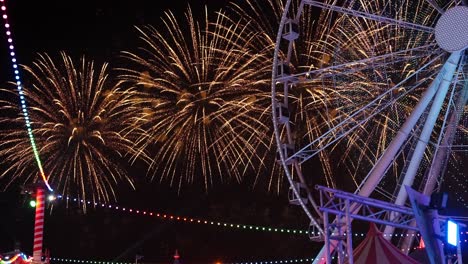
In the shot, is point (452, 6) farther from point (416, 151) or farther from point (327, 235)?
point (327, 235)

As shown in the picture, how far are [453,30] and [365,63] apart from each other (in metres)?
2.71

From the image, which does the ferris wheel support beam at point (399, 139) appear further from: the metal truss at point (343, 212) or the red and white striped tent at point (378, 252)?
the red and white striped tent at point (378, 252)

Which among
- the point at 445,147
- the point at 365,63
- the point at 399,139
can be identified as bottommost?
the point at 445,147

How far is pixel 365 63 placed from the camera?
20125 mm

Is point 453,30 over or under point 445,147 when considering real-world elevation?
over

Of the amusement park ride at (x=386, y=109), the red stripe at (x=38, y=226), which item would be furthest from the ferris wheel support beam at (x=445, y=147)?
the red stripe at (x=38, y=226)

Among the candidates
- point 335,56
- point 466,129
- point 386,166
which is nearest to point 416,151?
point 386,166

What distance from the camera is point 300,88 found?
23.1m

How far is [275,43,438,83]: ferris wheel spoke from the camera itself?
19234 millimetres

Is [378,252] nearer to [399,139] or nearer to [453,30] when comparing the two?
[399,139]

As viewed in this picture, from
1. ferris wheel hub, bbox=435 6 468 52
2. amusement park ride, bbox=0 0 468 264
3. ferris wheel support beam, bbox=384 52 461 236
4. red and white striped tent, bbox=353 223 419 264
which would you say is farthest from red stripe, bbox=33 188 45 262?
ferris wheel hub, bbox=435 6 468 52

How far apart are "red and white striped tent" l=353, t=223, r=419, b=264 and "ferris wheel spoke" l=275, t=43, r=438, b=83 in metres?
4.52

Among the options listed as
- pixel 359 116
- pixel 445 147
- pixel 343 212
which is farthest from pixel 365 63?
pixel 343 212

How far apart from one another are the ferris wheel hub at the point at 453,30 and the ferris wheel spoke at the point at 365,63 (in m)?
0.54
